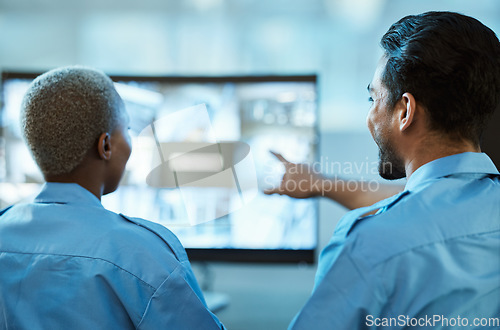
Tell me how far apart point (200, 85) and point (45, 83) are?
1.00 meters

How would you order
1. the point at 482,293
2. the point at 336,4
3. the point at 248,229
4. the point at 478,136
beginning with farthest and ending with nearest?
1. the point at 336,4
2. the point at 248,229
3. the point at 478,136
4. the point at 482,293

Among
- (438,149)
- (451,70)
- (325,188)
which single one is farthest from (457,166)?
(325,188)

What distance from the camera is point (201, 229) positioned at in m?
1.89

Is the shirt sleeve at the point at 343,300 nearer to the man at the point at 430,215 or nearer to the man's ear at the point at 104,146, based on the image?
the man at the point at 430,215

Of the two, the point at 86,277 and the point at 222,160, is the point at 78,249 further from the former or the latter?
the point at 222,160

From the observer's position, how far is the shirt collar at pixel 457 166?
0.75 metres

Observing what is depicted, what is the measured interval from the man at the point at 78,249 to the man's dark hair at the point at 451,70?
1.81ft

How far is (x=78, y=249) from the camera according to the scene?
2.84 ft

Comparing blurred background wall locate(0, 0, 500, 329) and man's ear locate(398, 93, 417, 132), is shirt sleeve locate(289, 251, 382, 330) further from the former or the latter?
blurred background wall locate(0, 0, 500, 329)

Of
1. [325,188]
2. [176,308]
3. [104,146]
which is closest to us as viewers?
[176,308]

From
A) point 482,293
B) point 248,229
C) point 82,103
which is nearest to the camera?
point 482,293

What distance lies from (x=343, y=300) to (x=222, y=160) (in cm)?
126

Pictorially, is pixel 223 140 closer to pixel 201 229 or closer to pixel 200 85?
pixel 200 85

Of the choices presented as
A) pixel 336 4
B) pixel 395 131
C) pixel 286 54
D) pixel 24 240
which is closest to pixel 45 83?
pixel 24 240
